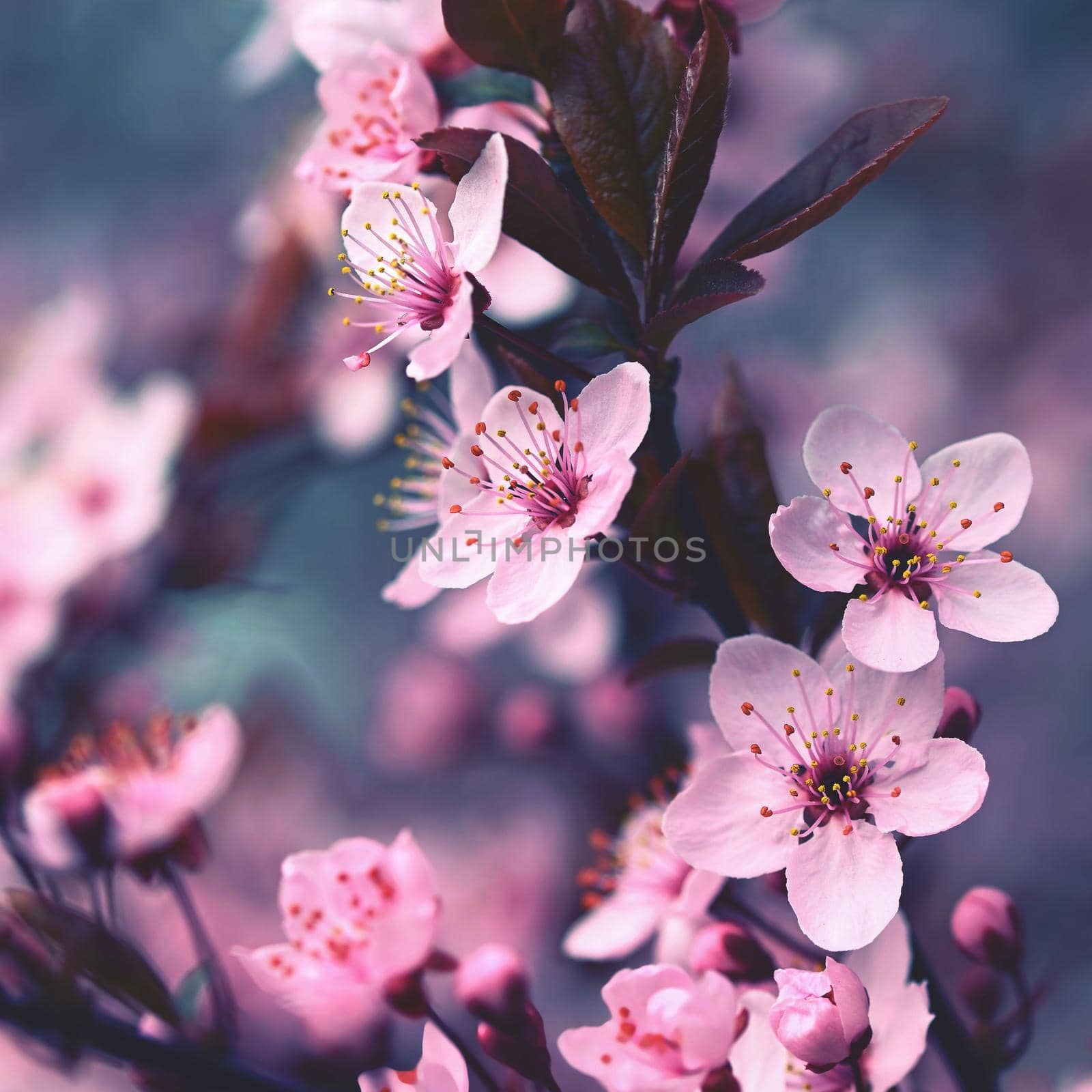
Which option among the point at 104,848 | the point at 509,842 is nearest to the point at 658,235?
the point at 104,848

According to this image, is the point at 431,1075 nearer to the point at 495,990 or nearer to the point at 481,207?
the point at 495,990

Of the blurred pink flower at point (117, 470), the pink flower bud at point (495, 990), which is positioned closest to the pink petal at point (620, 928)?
the pink flower bud at point (495, 990)

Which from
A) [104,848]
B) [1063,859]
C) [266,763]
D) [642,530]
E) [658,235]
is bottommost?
[1063,859]

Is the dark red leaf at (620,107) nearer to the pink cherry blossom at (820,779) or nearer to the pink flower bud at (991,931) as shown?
the pink cherry blossom at (820,779)

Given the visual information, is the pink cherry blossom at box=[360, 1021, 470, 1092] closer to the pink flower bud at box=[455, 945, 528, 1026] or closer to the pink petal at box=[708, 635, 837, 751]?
the pink flower bud at box=[455, 945, 528, 1026]

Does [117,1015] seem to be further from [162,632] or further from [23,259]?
[23,259]
